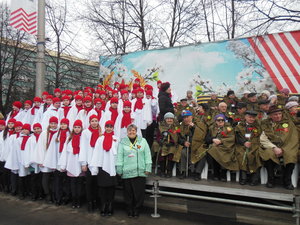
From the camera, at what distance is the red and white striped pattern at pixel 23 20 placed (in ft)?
27.9

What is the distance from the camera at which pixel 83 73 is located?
17.2 m

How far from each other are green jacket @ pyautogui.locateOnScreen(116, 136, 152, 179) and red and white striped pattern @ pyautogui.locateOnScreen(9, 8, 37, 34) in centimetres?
631

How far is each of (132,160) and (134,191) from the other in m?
0.60

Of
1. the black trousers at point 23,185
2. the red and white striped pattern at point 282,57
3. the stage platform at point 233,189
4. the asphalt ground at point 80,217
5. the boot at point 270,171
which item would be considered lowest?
the asphalt ground at point 80,217

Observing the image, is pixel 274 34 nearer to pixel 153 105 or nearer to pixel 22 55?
pixel 153 105

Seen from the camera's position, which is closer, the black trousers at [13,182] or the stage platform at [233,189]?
the stage platform at [233,189]

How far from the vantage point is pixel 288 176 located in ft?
14.9

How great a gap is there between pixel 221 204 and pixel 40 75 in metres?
7.19

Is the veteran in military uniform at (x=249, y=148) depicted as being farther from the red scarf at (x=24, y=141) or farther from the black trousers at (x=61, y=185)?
the red scarf at (x=24, y=141)

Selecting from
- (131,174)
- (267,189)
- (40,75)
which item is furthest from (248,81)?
(40,75)

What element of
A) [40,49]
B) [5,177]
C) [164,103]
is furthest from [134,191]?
[40,49]

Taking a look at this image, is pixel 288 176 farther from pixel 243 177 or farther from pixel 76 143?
pixel 76 143

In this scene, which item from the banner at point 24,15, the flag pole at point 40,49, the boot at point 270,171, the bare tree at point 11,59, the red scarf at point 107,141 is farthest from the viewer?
the bare tree at point 11,59

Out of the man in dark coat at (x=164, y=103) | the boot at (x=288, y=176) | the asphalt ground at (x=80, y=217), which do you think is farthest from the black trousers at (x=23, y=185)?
the boot at (x=288, y=176)
